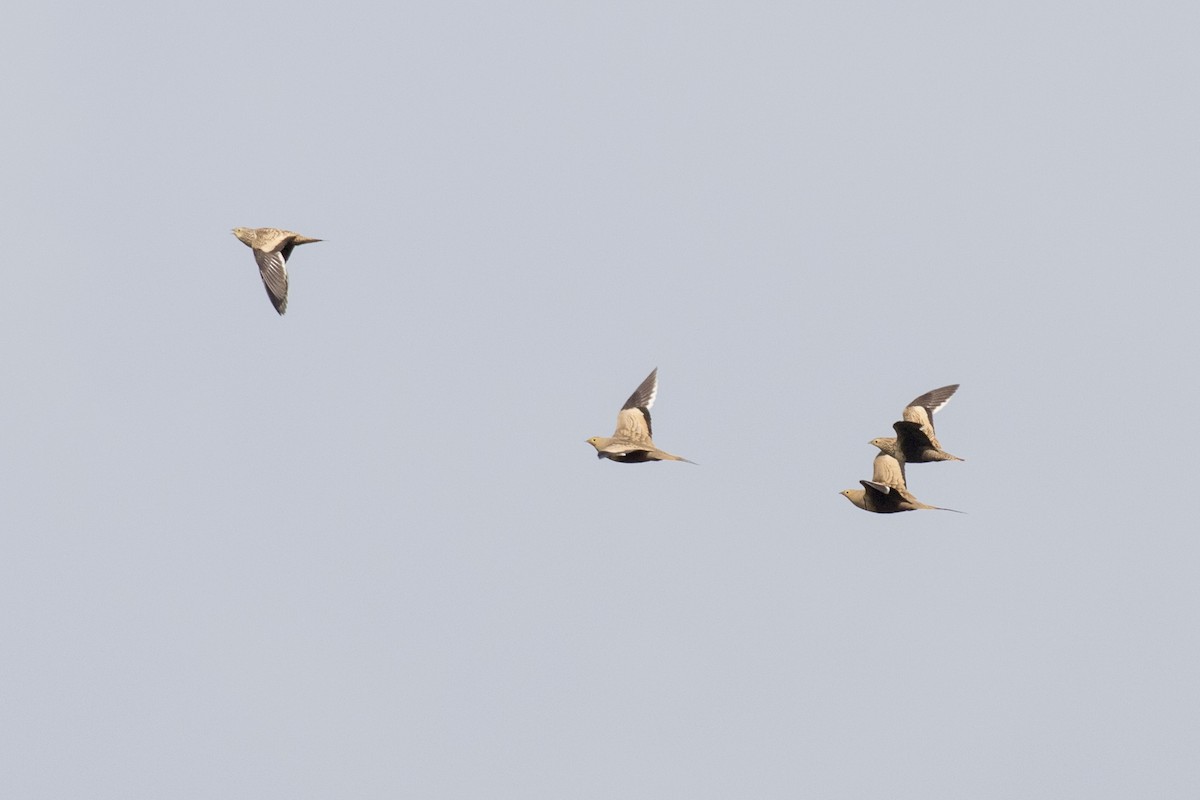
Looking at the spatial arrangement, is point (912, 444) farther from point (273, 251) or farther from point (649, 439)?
point (273, 251)

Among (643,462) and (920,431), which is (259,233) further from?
(920,431)

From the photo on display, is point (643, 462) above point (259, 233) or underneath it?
underneath

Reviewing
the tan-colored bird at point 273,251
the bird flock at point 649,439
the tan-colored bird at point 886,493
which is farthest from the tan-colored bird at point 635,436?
the tan-colored bird at point 273,251

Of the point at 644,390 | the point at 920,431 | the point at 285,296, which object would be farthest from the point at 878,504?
the point at 285,296

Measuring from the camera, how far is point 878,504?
53.5 meters

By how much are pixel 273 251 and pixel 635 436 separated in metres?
11.8

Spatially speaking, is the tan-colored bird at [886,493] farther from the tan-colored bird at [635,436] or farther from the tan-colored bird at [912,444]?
the tan-colored bird at [635,436]

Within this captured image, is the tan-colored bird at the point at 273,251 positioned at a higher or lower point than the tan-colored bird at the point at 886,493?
higher

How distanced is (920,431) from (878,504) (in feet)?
15.5

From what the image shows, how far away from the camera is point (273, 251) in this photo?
5609 cm

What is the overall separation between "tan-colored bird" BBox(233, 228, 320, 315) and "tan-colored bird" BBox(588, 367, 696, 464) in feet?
32.6

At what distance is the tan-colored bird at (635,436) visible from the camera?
5444 cm

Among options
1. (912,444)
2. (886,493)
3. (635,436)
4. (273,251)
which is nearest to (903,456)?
(912,444)

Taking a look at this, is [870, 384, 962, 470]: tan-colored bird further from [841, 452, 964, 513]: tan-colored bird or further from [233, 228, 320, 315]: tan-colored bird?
[233, 228, 320, 315]: tan-colored bird
